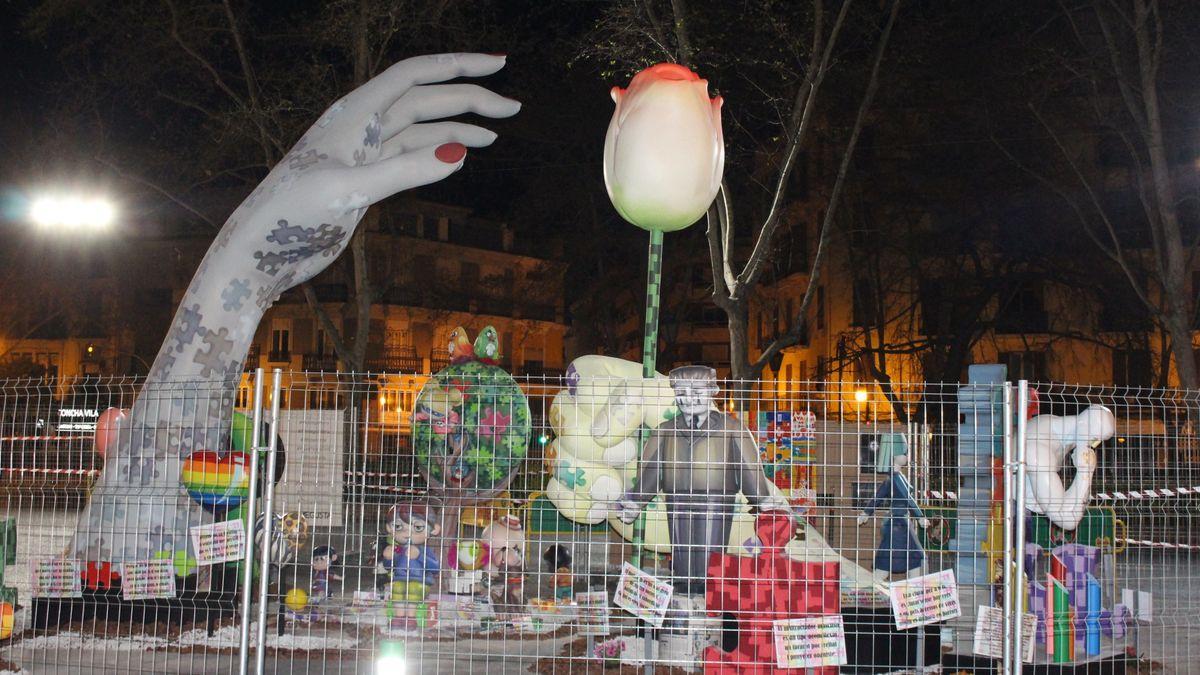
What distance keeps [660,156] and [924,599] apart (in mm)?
3548

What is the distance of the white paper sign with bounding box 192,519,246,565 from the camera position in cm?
618

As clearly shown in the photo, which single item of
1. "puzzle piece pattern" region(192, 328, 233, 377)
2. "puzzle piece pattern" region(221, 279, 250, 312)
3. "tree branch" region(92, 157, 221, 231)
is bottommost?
"puzzle piece pattern" region(192, 328, 233, 377)

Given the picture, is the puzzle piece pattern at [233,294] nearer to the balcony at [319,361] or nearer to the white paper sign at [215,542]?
the white paper sign at [215,542]

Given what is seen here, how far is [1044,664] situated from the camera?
23.3 ft

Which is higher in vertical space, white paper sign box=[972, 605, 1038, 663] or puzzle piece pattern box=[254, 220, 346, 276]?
puzzle piece pattern box=[254, 220, 346, 276]

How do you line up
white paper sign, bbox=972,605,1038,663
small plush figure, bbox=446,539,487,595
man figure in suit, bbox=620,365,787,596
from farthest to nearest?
1. small plush figure, bbox=446,539,487,595
2. man figure in suit, bbox=620,365,787,596
3. white paper sign, bbox=972,605,1038,663

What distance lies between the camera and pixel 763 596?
6.00m

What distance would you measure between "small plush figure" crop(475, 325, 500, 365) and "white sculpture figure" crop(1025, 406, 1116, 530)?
4974 millimetres

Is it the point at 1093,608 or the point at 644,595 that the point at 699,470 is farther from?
the point at 1093,608

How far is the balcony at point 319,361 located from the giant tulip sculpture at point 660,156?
3995cm

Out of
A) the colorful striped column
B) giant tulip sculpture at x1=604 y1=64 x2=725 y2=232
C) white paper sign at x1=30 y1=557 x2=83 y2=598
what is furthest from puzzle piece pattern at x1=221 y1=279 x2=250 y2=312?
the colorful striped column

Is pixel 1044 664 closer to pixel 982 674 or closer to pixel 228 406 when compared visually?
pixel 982 674

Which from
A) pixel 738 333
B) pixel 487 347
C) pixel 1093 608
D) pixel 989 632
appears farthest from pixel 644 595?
pixel 738 333

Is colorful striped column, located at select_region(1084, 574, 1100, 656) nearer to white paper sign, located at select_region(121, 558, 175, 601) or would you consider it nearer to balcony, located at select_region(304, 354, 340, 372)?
white paper sign, located at select_region(121, 558, 175, 601)
